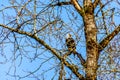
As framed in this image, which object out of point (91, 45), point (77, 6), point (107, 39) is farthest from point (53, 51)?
point (77, 6)

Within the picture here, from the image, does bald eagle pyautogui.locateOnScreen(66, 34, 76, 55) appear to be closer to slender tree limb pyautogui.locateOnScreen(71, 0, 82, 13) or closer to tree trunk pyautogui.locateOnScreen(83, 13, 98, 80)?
tree trunk pyautogui.locateOnScreen(83, 13, 98, 80)

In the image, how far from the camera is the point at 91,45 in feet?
26.8

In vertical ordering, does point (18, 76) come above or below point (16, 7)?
below

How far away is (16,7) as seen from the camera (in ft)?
28.1

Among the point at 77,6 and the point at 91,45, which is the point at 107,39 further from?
the point at 77,6

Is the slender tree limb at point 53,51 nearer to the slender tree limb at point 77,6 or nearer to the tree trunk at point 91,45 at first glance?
the tree trunk at point 91,45

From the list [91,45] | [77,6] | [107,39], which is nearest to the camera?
[91,45]

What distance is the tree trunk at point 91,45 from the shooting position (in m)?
7.89

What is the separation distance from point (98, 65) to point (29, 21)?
158cm

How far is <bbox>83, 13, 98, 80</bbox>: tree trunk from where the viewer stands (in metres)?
7.89

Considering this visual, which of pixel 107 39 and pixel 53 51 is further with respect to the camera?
pixel 107 39

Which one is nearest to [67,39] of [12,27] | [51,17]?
[51,17]

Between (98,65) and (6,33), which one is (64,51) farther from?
(6,33)

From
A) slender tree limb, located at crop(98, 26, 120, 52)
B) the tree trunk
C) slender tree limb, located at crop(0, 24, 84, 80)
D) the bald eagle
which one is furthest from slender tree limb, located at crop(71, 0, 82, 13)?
slender tree limb, located at crop(0, 24, 84, 80)
